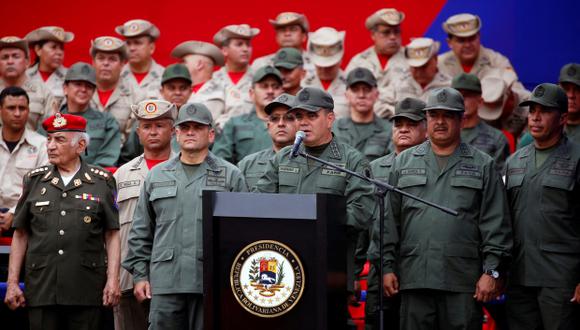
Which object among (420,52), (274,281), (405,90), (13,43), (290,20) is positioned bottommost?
(274,281)

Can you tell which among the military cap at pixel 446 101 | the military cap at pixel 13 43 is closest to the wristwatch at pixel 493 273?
the military cap at pixel 446 101

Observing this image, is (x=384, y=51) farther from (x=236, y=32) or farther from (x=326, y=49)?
(x=236, y=32)

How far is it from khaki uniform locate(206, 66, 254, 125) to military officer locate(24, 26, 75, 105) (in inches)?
58.1

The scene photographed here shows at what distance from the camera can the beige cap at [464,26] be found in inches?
370

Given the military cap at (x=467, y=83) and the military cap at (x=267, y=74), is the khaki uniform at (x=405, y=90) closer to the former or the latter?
the military cap at (x=467, y=83)

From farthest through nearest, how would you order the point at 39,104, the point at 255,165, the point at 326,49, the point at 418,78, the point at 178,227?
the point at 326,49
the point at 418,78
the point at 39,104
the point at 255,165
the point at 178,227

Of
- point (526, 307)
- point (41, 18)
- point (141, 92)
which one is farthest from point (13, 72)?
point (526, 307)

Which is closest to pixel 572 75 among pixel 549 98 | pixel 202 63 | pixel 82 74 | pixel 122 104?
pixel 549 98

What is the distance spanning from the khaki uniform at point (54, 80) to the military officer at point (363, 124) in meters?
2.70

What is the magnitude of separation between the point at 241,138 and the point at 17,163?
1796 mm

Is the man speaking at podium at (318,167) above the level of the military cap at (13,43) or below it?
below

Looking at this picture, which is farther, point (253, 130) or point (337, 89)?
point (337, 89)

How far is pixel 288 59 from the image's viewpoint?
8875 millimetres

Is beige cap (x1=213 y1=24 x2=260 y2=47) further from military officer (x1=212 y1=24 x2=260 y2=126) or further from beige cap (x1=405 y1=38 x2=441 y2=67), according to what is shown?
beige cap (x1=405 y1=38 x2=441 y2=67)
